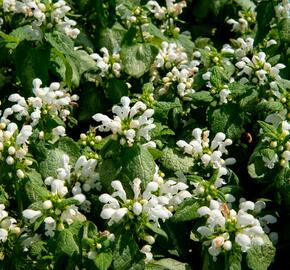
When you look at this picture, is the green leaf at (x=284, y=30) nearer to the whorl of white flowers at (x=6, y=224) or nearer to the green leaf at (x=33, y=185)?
the green leaf at (x=33, y=185)

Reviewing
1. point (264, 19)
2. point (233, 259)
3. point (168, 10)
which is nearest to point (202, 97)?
point (264, 19)

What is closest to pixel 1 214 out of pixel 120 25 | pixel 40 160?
pixel 40 160

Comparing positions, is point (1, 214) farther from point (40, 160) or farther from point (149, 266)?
point (149, 266)

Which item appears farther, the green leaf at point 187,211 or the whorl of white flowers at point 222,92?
the whorl of white flowers at point 222,92

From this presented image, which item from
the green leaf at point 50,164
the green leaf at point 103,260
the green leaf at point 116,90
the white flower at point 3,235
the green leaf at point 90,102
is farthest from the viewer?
the green leaf at point 90,102

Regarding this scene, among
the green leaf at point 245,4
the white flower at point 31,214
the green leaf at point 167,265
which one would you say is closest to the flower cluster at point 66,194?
the white flower at point 31,214

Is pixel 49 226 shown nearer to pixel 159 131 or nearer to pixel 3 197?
pixel 3 197
